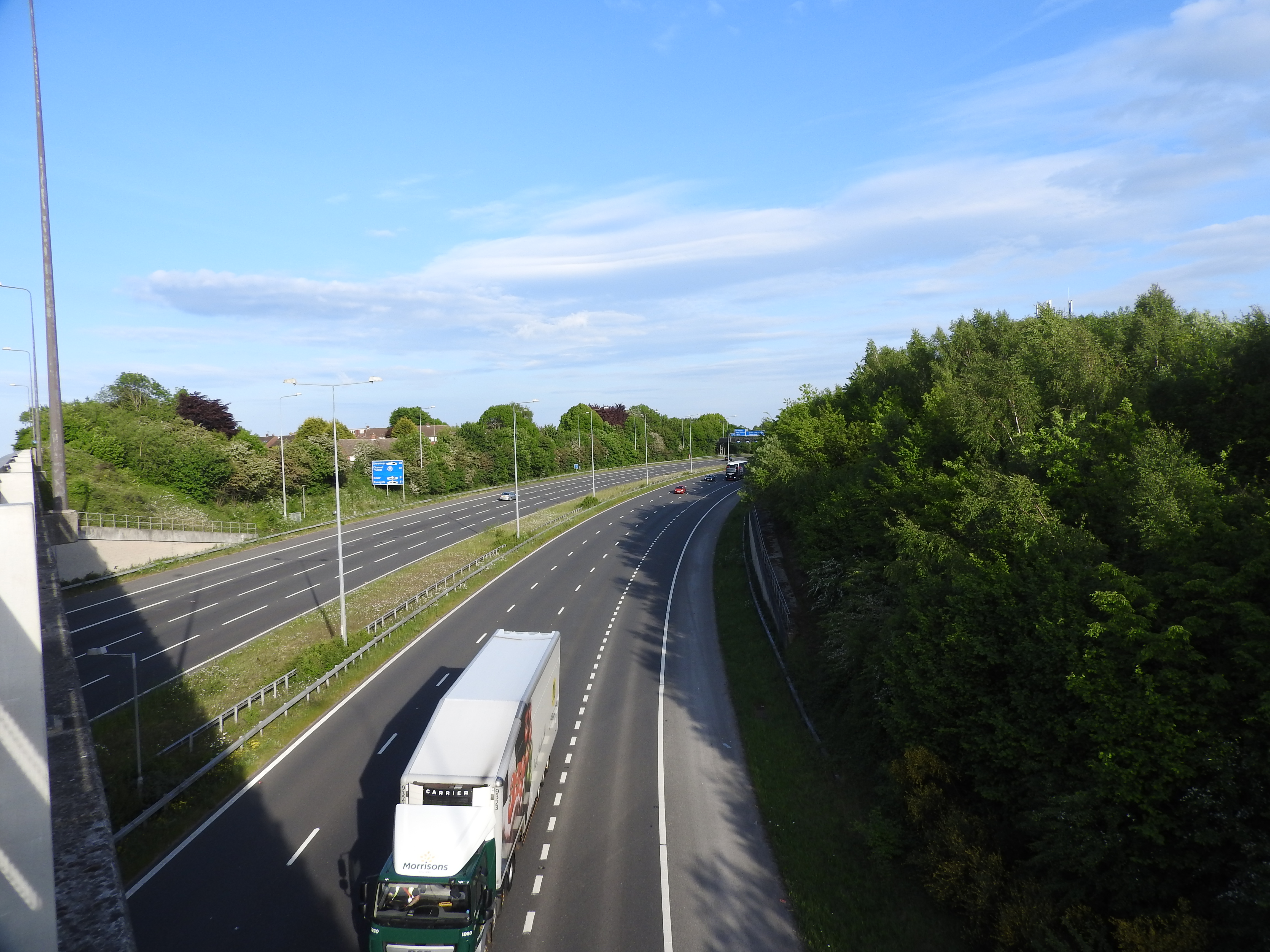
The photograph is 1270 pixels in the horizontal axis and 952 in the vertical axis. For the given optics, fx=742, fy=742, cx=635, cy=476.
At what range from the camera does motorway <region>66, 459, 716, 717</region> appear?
29266 mm

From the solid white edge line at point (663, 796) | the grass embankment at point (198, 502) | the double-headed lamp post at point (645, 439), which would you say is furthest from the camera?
the double-headed lamp post at point (645, 439)

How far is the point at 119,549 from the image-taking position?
151 feet

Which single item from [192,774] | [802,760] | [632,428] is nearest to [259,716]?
[192,774]

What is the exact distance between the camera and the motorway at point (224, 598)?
2927 cm

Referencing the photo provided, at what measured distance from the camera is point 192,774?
757 inches

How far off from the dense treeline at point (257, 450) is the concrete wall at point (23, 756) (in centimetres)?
5093

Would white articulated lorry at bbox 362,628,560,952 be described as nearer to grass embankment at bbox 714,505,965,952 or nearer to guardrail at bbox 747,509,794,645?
grass embankment at bbox 714,505,965,952

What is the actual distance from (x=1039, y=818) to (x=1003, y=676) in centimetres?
354

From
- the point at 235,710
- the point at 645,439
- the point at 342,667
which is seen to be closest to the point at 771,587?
the point at 342,667

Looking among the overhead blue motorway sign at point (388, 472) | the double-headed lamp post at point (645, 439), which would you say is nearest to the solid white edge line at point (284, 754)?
the overhead blue motorway sign at point (388, 472)

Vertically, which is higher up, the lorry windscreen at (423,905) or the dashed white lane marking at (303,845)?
the lorry windscreen at (423,905)

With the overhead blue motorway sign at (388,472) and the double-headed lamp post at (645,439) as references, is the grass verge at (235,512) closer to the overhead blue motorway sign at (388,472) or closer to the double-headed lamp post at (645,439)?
the overhead blue motorway sign at (388,472)

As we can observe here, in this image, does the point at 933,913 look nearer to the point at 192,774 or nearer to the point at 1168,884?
the point at 1168,884

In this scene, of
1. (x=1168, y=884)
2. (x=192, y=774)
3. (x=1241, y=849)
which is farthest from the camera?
(x=192, y=774)
